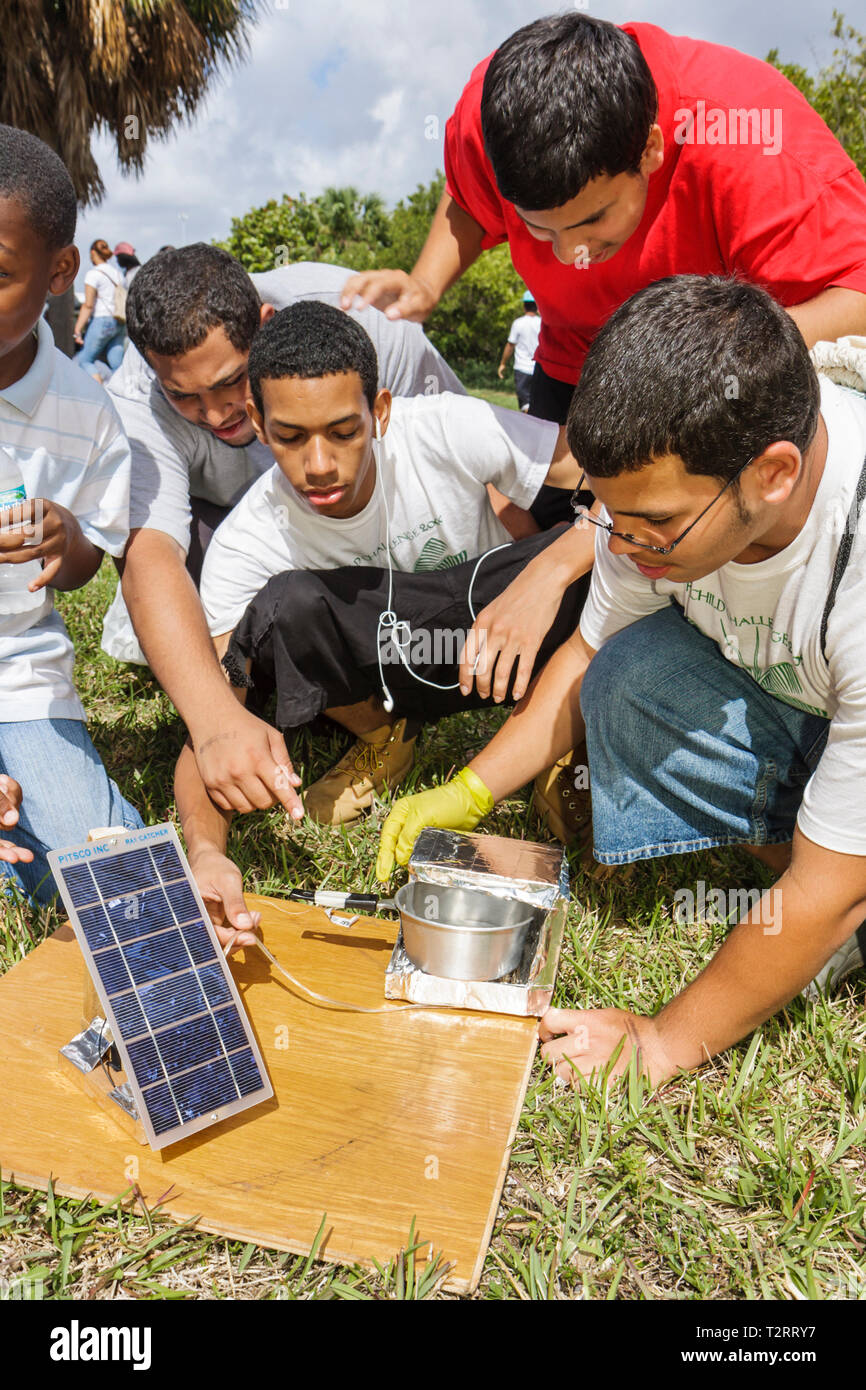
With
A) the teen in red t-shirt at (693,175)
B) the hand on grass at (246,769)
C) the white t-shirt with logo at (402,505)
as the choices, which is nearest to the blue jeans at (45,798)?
the hand on grass at (246,769)

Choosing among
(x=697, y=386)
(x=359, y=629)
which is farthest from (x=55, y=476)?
(x=697, y=386)

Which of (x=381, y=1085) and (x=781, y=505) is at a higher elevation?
(x=781, y=505)

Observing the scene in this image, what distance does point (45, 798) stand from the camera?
2586mm

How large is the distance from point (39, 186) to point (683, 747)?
6.63 feet

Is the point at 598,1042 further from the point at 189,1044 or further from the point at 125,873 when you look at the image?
the point at 125,873

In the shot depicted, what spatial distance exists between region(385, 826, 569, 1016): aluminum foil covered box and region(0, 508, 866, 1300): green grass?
174 mm

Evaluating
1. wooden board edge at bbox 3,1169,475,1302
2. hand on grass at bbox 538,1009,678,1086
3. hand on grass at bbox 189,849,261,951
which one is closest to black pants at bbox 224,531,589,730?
hand on grass at bbox 189,849,261,951

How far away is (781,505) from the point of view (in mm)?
1731

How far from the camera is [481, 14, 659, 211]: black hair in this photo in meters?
2.08

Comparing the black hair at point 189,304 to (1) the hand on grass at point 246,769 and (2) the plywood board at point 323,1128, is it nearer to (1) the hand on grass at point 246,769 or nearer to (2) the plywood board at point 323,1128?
(1) the hand on grass at point 246,769

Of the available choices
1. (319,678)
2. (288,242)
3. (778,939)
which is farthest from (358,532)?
(288,242)

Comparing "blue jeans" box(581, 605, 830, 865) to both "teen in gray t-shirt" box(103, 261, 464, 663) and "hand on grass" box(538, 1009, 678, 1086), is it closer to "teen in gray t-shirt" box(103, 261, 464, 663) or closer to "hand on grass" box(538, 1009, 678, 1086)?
"hand on grass" box(538, 1009, 678, 1086)
